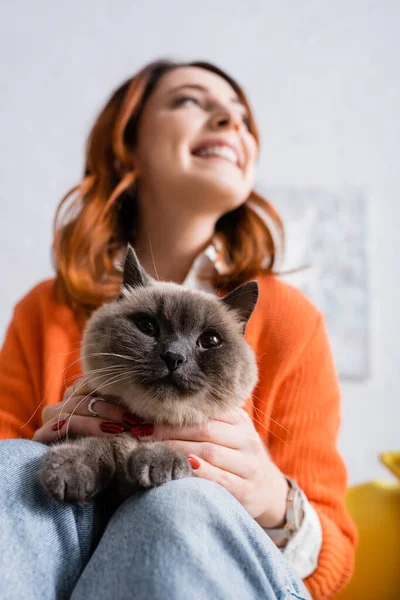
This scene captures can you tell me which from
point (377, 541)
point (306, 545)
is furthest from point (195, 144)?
point (377, 541)

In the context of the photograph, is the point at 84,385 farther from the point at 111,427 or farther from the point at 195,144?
the point at 195,144

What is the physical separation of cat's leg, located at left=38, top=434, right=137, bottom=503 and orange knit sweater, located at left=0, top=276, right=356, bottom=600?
1.36 feet

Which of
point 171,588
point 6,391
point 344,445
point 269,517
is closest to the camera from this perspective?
point 171,588

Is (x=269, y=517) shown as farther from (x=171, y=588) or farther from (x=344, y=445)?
(x=344, y=445)

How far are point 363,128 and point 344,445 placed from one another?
1.61m

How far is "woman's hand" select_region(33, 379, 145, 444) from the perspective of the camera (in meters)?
0.93

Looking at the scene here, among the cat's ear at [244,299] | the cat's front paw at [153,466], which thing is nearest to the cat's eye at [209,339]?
the cat's ear at [244,299]

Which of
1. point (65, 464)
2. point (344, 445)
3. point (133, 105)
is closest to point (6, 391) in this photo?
point (65, 464)

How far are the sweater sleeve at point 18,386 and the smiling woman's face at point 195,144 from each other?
22.8 inches

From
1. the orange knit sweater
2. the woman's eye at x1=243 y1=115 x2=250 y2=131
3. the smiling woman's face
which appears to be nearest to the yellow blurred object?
the orange knit sweater

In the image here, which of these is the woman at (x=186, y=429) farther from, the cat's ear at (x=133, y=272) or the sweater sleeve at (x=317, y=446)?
the cat's ear at (x=133, y=272)

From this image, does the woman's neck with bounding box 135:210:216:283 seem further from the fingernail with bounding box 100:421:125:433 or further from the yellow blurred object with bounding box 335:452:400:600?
the yellow blurred object with bounding box 335:452:400:600

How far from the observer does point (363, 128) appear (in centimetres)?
271

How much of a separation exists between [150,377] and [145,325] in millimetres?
120
